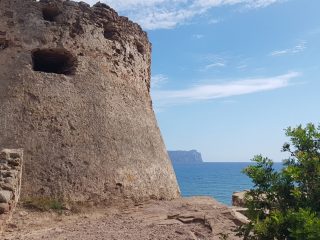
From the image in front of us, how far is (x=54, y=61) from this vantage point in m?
11.0

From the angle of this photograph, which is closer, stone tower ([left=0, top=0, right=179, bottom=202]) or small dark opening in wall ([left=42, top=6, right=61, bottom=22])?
stone tower ([left=0, top=0, right=179, bottom=202])

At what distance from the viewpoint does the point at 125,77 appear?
11.4 meters

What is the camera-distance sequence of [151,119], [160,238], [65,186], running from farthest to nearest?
[151,119] < [65,186] < [160,238]

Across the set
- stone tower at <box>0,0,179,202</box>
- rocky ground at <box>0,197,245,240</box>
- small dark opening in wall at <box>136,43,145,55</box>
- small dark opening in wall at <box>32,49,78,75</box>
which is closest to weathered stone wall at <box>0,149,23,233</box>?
rocky ground at <box>0,197,245,240</box>

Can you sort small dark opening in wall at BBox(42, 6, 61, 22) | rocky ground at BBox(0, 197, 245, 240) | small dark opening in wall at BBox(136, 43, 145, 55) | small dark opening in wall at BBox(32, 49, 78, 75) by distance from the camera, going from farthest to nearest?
small dark opening in wall at BBox(136, 43, 145, 55) < small dark opening in wall at BBox(42, 6, 61, 22) < small dark opening in wall at BBox(32, 49, 78, 75) < rocky ground at BBox(0, 197, 245, 240)

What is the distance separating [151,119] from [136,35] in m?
2.60

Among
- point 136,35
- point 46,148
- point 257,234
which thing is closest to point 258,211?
point 257,234

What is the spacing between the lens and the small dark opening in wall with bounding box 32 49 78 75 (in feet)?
34.3

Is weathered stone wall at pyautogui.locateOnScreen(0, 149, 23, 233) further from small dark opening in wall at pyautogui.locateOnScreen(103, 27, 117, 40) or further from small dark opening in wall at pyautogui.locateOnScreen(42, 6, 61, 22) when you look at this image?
small dark opening in wall at pyautogui.locateOnScreen(103, 27, 117, 40)

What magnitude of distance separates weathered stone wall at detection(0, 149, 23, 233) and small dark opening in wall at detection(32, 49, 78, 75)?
122 inches

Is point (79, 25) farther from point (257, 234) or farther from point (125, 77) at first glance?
point (257, 234)

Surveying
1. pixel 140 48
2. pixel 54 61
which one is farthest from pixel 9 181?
pixel 140 48

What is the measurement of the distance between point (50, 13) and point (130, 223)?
6.16 meters

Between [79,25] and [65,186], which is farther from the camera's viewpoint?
[79,25]
